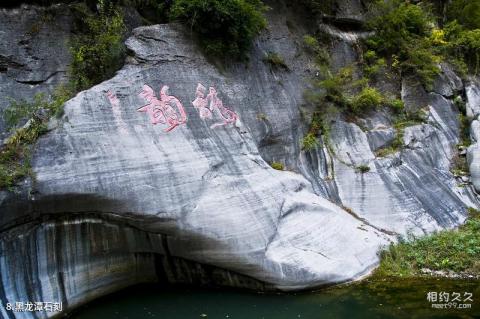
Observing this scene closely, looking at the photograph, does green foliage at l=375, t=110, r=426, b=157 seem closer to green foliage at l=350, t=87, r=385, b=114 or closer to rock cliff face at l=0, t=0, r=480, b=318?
rock cliff face at l=0, t=0, r=480, b=318

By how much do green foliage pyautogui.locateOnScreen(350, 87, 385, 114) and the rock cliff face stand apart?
1.45m

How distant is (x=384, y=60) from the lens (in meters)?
13.7

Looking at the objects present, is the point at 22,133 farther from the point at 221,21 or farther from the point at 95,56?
the point at 221,21

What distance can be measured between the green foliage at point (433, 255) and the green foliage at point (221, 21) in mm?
5371

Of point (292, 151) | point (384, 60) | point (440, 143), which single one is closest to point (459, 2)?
point (384, 60)

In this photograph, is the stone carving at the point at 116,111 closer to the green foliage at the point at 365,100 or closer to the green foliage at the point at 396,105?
the green foliage at the point at 365,100

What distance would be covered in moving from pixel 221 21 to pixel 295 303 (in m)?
5.76

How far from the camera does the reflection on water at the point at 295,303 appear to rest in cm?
697

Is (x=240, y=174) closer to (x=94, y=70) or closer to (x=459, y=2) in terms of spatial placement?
(x=94, y=70)

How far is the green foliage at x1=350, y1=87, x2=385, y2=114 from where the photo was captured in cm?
1191

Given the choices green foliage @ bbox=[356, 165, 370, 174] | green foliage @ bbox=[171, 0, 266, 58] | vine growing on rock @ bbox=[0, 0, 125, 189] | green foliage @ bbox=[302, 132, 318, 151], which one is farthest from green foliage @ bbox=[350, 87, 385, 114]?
vine growing on rock @ bbox=[0, 0, 125, 189]

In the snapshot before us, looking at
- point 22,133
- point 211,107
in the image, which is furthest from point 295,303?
point 22,133

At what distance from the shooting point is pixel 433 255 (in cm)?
888

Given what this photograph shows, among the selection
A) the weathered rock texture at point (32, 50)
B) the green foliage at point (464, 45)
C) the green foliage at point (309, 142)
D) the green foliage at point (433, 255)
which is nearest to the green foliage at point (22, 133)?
the weathered rock texture at point (32, 50)
